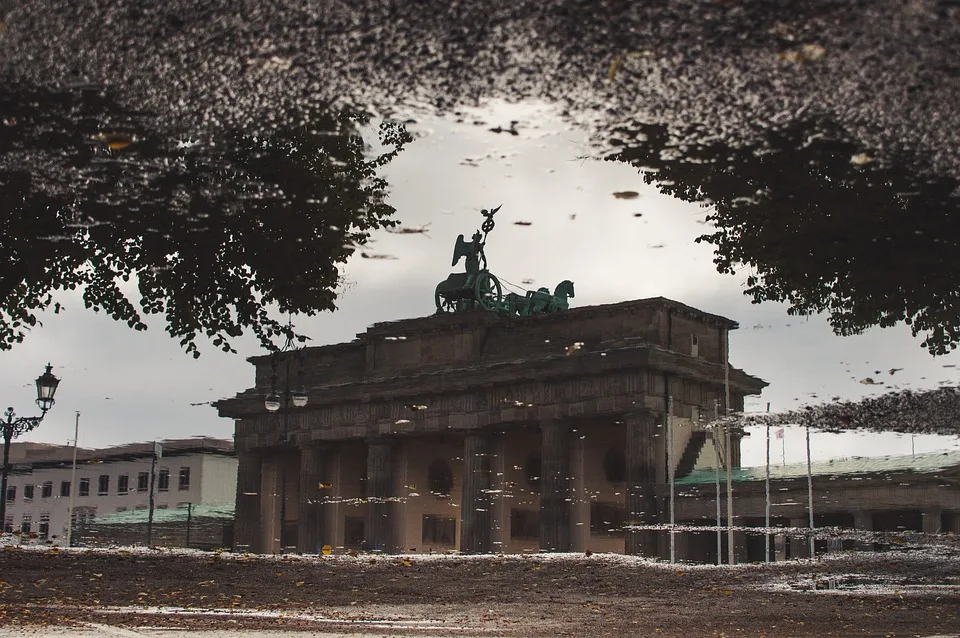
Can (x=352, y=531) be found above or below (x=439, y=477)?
below

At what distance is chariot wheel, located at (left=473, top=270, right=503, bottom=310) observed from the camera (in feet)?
189

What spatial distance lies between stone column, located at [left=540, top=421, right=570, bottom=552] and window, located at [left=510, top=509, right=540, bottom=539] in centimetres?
665

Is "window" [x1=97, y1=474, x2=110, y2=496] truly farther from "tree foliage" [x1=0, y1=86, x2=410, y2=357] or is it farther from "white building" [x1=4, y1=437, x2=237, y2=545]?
"tree foliage" [x1=0, y1=86, x2=410, y2=357]

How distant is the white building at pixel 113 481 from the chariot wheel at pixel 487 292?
30.5m

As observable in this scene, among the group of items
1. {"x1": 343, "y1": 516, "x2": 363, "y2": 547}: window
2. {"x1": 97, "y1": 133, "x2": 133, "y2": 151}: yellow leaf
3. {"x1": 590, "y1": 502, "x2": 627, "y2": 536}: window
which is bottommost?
{"x1": 343, "y1": 516, "x2": 363, "y2": 547}: window

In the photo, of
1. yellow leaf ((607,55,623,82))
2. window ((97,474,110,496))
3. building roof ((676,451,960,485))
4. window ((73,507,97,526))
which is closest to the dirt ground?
yellow leaf ((607,55,623,82))

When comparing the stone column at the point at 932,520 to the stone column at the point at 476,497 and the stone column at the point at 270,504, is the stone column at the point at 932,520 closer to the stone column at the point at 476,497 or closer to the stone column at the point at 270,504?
the stone column at the point at 476,497

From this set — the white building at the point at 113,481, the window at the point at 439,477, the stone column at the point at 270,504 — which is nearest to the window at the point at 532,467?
the window at the point at 439,477

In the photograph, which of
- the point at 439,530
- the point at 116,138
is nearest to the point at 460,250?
the point at 439,530

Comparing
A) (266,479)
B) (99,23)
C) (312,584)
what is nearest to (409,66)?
(99,23)

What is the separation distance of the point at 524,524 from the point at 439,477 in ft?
21.5

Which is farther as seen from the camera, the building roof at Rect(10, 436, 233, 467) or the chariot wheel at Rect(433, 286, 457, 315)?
the building roof at Rect(10, 436, 233, 467)

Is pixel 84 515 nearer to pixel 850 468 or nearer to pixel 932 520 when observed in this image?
pixel 850 468

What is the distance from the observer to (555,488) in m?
52.8
